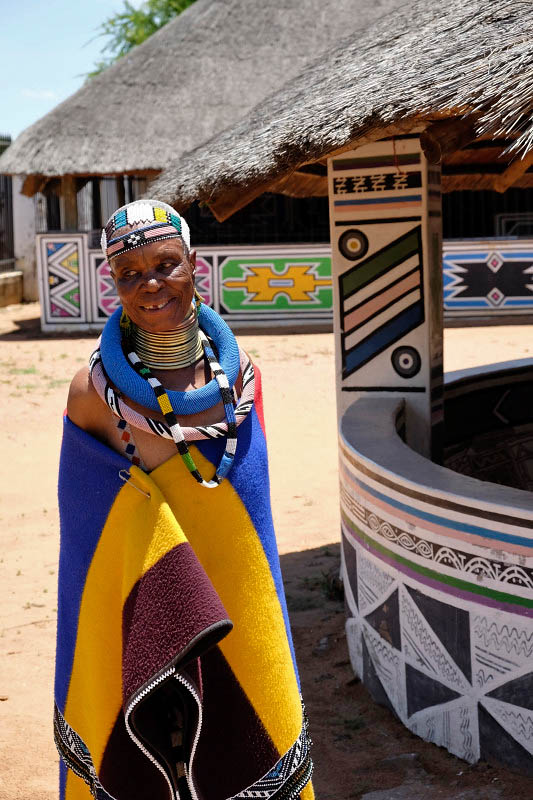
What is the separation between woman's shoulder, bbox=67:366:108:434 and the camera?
82.8 inches

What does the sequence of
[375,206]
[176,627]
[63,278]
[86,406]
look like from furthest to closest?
1. [63,278]
2. [375,206]
3. [86,406]
4. [176,627]

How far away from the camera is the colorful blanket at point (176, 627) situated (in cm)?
192

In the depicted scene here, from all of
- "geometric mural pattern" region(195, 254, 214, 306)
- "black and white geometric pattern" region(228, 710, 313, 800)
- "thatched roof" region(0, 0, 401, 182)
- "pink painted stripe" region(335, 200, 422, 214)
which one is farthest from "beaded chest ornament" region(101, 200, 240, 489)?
"thatched roof" region(0, 0, 401, 182)

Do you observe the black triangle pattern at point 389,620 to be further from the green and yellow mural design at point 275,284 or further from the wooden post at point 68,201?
the wooden post at point 68,201

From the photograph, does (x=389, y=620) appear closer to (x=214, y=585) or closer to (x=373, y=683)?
(x=373, y=683)

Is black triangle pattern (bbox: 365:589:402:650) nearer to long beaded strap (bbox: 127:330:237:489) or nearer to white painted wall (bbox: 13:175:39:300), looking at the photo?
long beaded strap (bbox: 127:330:237:489)

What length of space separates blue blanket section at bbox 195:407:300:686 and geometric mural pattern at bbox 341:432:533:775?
1.00 meters

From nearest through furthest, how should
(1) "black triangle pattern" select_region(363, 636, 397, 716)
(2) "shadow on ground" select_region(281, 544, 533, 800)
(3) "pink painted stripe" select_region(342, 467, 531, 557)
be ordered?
(3) "pink painted stripe" select_region(342, 467, 531, 557) → (2) "shadow on ground" select_region(281, 544, 533, 800) → (1) "black triangle pattern" select_region(363, 636, 397, 716)

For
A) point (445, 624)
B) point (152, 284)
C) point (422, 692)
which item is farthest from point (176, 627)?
point (422, 692)

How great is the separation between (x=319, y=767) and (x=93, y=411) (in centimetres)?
188

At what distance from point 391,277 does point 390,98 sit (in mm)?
1084

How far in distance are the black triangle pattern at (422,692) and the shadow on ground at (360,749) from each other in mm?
140

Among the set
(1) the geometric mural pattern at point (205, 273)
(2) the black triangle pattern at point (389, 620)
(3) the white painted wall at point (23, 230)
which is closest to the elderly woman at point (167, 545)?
(2) the black triangle pattern at point (389, 620)

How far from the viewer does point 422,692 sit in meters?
3.35
